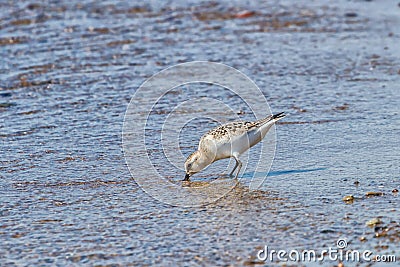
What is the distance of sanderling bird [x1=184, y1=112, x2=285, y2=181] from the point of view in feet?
21.5

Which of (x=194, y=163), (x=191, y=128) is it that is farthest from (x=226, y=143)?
(x=191, y=128)

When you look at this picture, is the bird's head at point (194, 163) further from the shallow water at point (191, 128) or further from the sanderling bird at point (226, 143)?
the shallow water at point (191, 128)

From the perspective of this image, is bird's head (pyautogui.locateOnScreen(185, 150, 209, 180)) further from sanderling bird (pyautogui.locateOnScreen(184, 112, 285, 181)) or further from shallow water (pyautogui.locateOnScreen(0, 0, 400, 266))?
shallow water (pyautogui.locateOnScreen(0, 0, 400, 266))

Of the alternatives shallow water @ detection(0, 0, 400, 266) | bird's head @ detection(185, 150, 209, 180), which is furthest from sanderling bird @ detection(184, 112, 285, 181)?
shallow water @ detection(0, 0, 400, 266)

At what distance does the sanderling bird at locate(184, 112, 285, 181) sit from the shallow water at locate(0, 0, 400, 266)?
7.9 inches

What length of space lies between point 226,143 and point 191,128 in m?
1.49

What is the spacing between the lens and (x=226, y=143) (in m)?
6.57

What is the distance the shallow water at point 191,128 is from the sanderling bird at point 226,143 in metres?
0.20

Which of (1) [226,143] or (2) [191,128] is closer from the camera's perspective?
(1) [226,143]

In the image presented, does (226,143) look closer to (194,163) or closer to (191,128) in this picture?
(194,163)

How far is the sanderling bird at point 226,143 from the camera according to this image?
258 inches

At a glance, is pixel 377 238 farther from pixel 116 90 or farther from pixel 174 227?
pixel 116 90

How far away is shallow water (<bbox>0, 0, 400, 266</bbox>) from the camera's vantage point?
5281 mm

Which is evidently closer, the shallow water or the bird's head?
the shallow water
